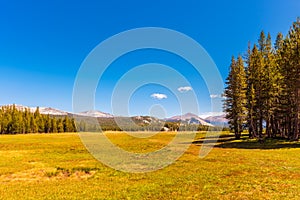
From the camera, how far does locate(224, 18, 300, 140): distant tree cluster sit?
47.6 m

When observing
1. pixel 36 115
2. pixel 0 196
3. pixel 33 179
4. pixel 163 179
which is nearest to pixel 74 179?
pixel 33 179

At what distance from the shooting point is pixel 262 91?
179ft

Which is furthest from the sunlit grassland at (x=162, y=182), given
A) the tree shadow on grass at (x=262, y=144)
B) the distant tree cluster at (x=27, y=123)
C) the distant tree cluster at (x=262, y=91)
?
the distant tree cluster at (x=27, y=123)

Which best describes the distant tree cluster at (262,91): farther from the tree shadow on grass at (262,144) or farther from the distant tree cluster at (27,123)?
the distant tree cluster at (27,123)

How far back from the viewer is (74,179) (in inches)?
778

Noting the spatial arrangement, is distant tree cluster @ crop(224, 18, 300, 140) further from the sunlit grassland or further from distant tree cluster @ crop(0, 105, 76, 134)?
distant tree cluster @ crop(0, 105, 76, 134)

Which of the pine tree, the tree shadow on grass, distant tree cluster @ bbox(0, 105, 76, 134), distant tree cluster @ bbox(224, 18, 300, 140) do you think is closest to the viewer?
the tree shadow on grass

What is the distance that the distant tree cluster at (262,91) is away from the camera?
4759cm

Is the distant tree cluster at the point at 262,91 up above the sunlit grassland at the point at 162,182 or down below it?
above

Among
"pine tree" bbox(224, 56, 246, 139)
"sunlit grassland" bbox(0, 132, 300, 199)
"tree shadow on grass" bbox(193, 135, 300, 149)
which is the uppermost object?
"pine tree" bbox(224, 56, 246, 139)

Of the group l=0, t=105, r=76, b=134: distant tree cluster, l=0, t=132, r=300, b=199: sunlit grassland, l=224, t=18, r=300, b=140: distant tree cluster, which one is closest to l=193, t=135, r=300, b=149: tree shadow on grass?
l=224, t=18, r=300, b=140: distant tree cluster

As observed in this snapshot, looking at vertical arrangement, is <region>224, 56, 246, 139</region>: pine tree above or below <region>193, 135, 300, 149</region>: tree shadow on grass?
above

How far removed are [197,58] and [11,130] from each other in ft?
444

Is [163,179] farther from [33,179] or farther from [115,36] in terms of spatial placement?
[115,36]
